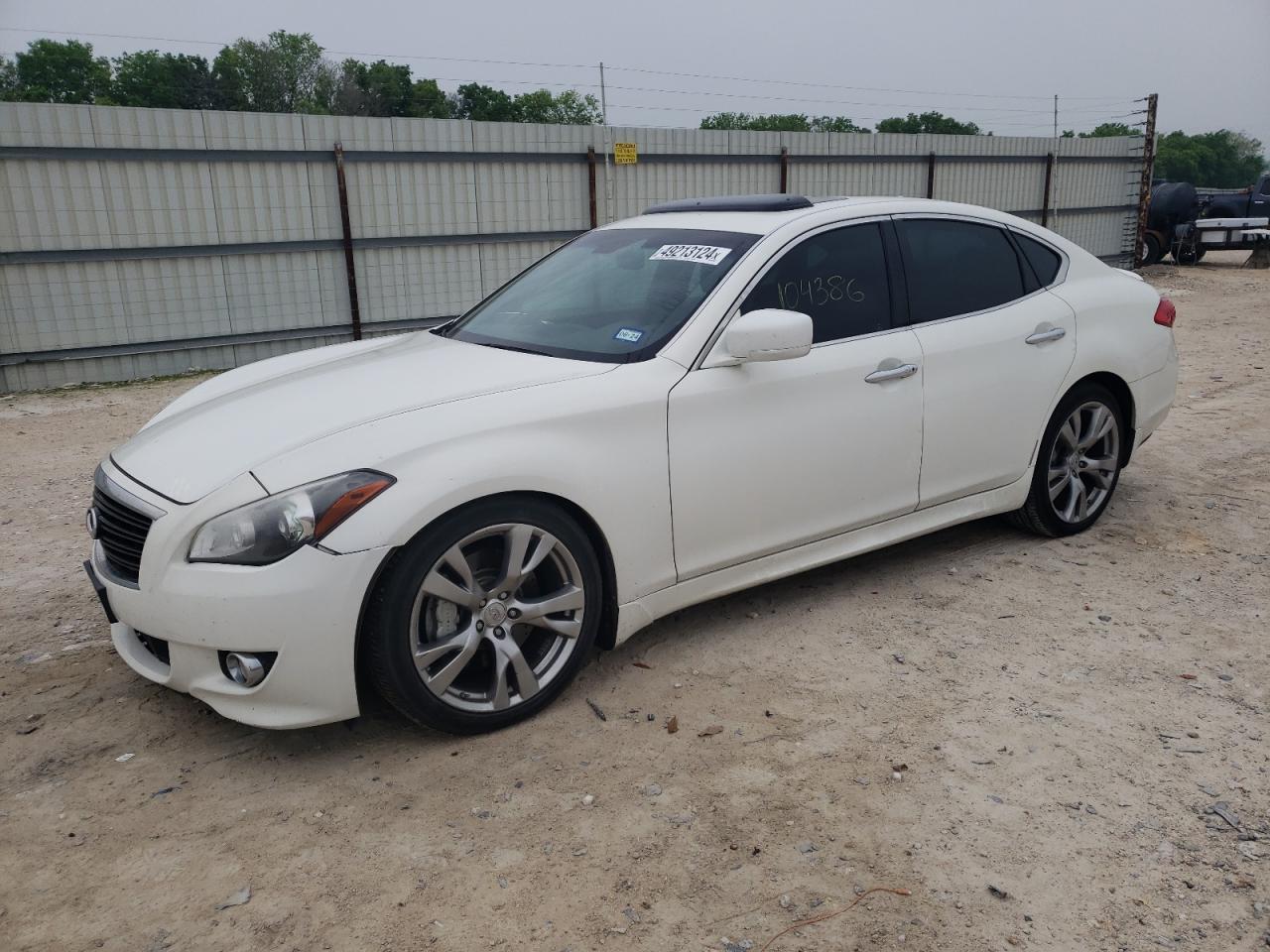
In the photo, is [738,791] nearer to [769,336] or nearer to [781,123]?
[769,336]

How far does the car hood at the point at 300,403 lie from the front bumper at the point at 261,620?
228 millimetres

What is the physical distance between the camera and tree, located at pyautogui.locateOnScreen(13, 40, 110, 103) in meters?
68.8

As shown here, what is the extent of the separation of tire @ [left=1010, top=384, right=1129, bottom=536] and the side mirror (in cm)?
172

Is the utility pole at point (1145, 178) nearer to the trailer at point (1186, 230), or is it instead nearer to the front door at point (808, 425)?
the trailer at point (1186, 230)

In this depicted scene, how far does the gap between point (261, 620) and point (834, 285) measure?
2.43 metres

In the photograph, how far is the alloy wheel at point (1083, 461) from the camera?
185 inches

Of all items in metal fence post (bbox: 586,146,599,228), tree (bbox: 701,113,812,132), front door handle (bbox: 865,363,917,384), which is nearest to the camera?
front door handle (bbox: 865,363,917,384)

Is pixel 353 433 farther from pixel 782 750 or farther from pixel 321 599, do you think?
pixel 782 750

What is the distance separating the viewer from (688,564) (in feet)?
11.5

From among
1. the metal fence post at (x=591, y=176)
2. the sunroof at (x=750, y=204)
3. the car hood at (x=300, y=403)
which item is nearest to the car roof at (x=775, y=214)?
the sunroof at (x=750, y=204)

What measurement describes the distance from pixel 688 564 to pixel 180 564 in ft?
5.28

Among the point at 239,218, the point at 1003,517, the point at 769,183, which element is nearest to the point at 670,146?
the point at 769,183

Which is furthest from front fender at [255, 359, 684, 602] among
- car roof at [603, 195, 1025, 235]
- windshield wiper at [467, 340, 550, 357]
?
car roof at [603, 195, 1025, 235]

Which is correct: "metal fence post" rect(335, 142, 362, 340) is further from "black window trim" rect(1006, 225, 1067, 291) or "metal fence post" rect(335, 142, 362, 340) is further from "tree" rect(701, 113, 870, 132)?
"tree" rect(701, 113, 870, 132)
